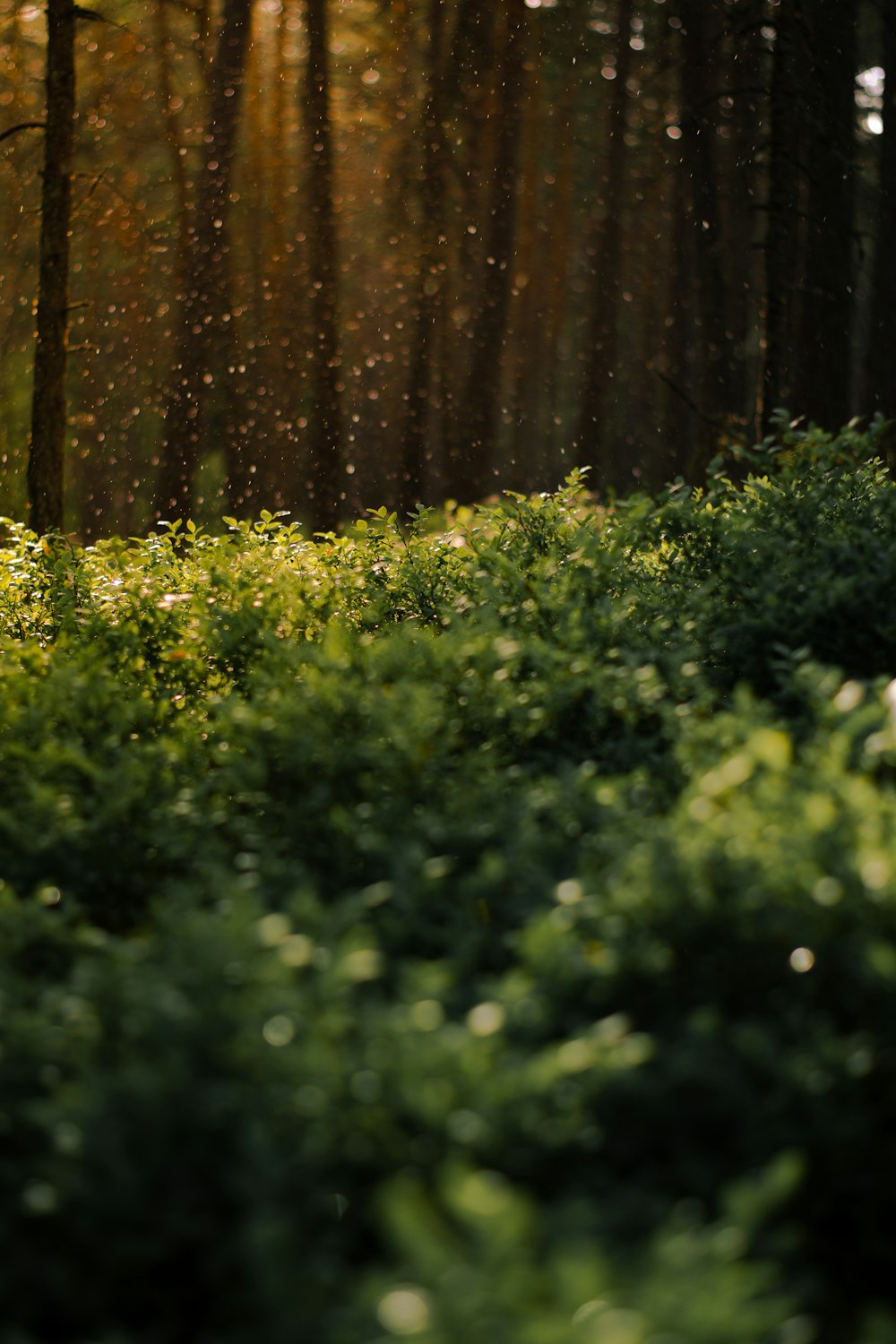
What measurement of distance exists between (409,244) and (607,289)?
339cm

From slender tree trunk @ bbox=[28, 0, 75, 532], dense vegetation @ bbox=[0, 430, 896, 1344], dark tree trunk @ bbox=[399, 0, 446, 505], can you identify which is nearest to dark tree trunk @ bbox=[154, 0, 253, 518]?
dark tree trunk @ bbox=[399, 0, 446, 505]

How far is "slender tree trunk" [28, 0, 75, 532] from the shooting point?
9.62m

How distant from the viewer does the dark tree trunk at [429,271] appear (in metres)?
16.9

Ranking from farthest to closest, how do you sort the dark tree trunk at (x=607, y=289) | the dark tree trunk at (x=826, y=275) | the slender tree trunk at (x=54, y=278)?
the dark tree trunk at (x=607, y=289), the dark tree trunk at (x=826, y=275), the slender tree trunk at (x=54, y=278)

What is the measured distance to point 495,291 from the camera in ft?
58.7

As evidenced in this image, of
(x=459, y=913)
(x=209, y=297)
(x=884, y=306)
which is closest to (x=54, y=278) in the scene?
(x=209, y=297)

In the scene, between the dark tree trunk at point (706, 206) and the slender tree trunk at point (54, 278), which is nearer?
the slender tree trunk at point (54, 278)

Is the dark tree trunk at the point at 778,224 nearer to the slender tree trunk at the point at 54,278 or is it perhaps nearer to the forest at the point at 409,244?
the forest at the point at 409,244

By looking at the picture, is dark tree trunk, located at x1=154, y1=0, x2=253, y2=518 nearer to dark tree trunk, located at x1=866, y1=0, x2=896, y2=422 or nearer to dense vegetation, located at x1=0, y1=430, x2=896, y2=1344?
dark tree trunk, located at x1=866, y1=0, x2=896, y2=422

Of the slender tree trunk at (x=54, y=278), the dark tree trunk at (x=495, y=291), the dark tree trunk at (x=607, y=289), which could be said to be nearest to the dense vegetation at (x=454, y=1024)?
the slender tree trunk at (x=54, y=278)

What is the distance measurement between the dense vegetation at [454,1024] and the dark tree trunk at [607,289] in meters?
14.4

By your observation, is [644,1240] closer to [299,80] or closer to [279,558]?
[279,558]

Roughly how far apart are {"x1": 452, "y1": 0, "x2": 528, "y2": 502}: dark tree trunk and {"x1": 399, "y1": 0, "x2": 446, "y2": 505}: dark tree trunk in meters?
0.55

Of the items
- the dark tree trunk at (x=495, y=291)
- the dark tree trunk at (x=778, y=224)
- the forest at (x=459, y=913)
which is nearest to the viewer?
the forest at (x=459, y=913)
